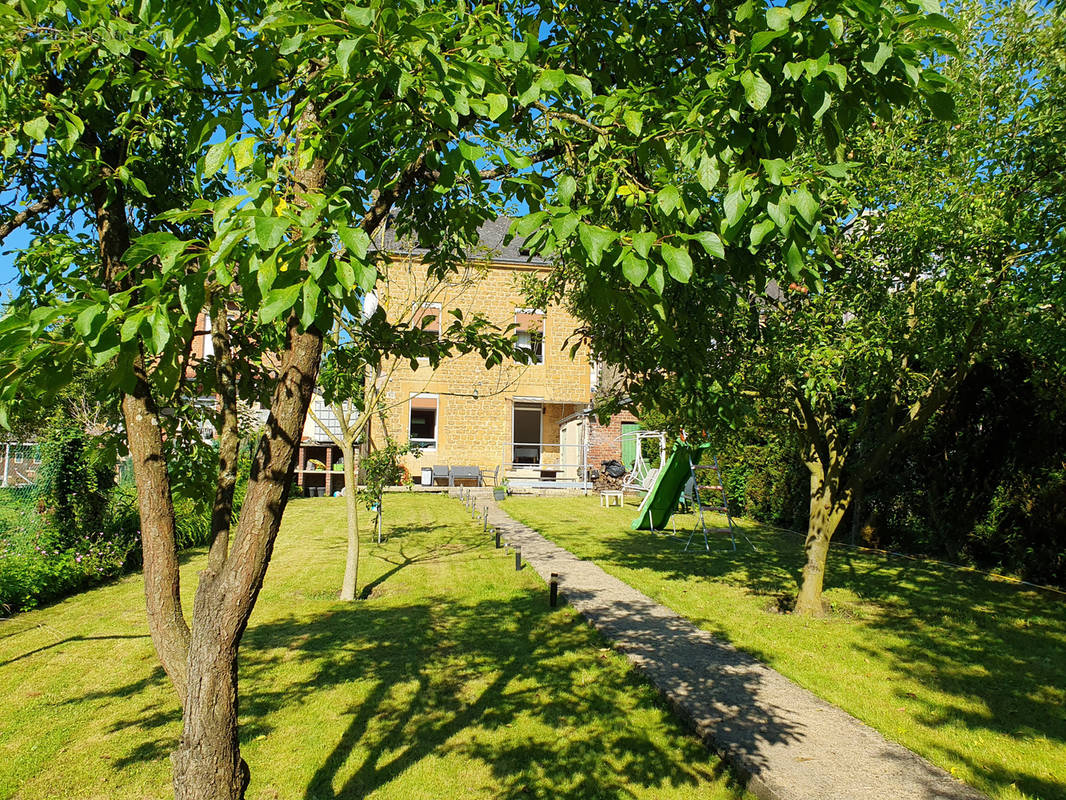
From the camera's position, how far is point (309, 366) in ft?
9.11

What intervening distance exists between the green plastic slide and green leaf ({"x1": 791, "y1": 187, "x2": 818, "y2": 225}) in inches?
472

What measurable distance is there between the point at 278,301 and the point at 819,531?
28.2ft

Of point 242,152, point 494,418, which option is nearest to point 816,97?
point 242,152

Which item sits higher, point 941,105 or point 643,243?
point 941,105

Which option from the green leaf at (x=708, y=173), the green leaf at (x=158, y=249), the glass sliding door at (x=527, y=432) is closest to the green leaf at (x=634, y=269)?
the green leaf at (x=708, y=173)

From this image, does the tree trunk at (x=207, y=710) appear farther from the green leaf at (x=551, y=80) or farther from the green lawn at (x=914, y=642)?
the green lawn at (x=914, y=642)

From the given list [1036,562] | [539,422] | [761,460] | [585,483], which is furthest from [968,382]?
[539,422]

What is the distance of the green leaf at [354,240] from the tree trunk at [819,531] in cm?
826

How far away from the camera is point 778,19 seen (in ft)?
6.02

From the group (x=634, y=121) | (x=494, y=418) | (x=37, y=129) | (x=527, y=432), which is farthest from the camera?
(x=527, y=432)

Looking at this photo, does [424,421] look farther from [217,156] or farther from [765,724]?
[217,156]

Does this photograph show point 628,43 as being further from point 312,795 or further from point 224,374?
point 312,795

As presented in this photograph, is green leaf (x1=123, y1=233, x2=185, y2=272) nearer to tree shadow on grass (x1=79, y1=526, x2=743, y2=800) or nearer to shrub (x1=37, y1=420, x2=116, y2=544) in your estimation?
tree shadow on grass (x1=79, y1=526, x2=743, y2=800)

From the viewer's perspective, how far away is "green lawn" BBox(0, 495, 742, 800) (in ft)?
14.7
